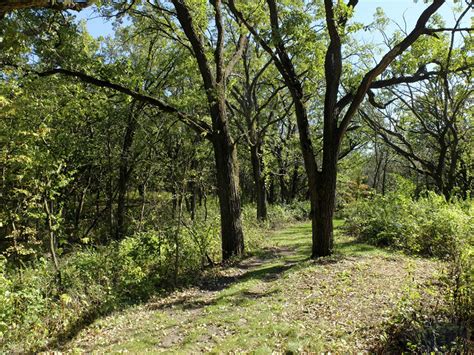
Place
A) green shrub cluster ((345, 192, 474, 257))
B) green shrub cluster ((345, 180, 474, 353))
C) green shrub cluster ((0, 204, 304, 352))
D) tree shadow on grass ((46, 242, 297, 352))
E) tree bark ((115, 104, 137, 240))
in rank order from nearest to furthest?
green shrub cluster ((345, 180, 474, 353))
green shrub cluster ((0, 204, 304, 352))
tree shadow on grass ((46, 242, 297, 352))
green shrub cluster ((345, 192, 474, 257))
tree bark ((115, 104, 137, 240))

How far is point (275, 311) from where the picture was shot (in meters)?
5.84

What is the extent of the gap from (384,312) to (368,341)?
0.85 metres

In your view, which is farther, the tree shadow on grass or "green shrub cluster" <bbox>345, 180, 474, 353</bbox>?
the tree shadow on grass

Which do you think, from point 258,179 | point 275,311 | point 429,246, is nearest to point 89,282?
point 275,311

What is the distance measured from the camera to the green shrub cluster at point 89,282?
16.6ft

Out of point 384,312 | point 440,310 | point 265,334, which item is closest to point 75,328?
point 265,334

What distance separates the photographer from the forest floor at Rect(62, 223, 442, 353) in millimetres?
4836

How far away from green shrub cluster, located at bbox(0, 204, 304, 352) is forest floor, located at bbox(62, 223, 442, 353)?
14.0 inches

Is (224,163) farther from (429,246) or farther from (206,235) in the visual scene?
(429,246)

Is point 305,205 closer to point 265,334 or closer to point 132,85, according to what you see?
point 132,85

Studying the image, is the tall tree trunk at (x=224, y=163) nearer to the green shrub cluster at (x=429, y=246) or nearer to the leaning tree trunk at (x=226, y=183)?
the leaning tree trunk at (x=226, y=183)

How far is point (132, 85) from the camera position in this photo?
883 centimetres

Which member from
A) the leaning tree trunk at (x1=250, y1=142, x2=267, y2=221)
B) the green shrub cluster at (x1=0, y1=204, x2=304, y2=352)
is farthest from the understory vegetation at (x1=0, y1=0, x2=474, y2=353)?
the leaning tree trunk at (x1=250, y1=142, x2=267, y2=221)

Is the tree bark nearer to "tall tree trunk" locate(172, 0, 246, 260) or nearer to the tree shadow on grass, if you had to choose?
"tall tree trunk" locate(172, 0, 246, 260)
